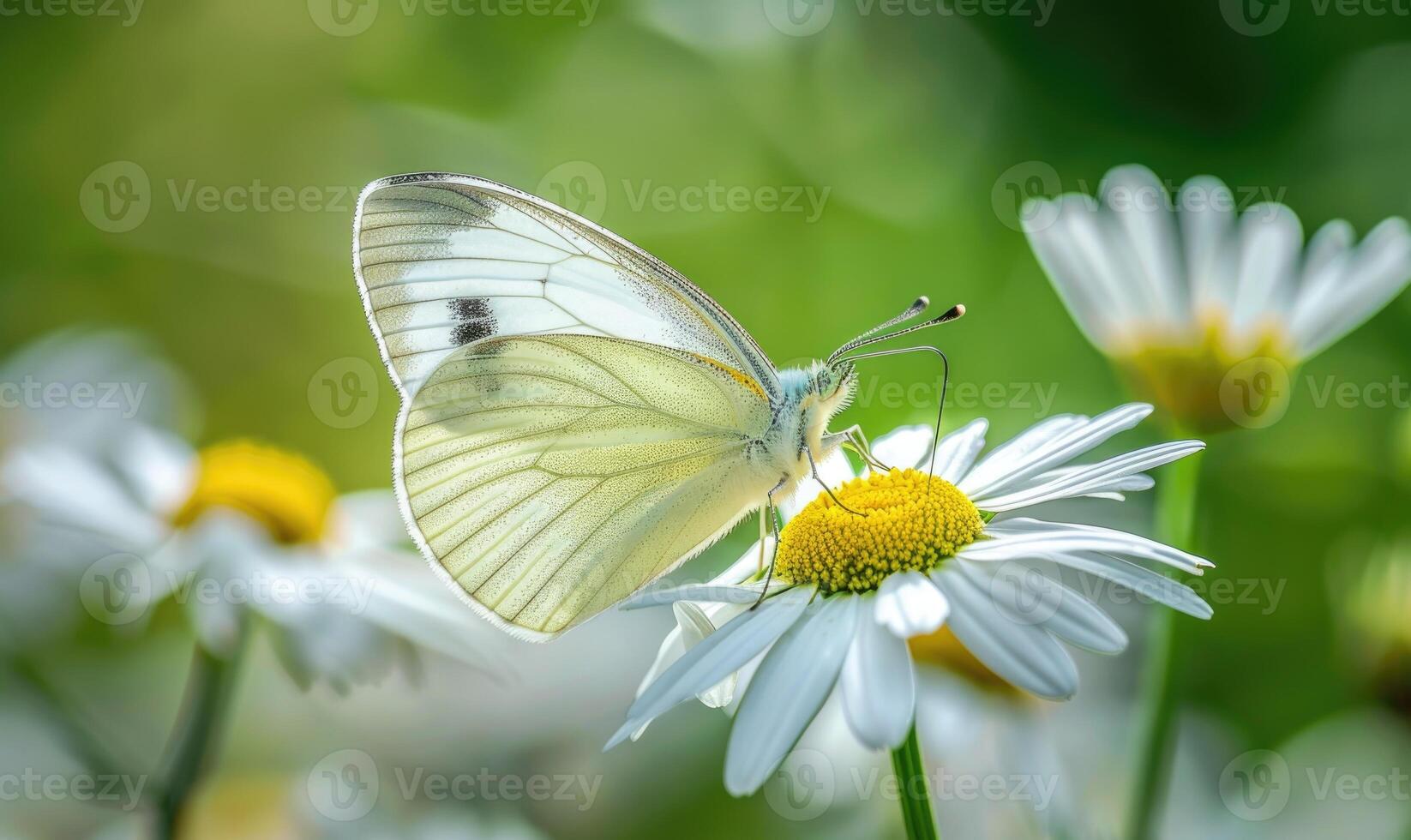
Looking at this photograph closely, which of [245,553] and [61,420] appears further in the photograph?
[61,420]

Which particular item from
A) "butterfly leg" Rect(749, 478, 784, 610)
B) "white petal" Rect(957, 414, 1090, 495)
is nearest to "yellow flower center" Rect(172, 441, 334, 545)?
"butterfly leg" Rect(749, 478, 784, 610)

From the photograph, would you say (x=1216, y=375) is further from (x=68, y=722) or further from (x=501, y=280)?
(x=68, y=722)

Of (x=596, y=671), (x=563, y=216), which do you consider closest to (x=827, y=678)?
(x=563, y=216)

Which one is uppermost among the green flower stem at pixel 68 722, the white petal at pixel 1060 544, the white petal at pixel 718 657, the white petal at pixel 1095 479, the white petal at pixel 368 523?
the white petal at pixel 1095 479

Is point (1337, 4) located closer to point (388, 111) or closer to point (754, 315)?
point (754, 315)

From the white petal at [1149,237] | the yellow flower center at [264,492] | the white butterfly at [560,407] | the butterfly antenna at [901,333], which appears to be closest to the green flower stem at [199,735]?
the white butterfly at [560,407]

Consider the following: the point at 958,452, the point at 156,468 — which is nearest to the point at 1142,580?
the point at 958,452

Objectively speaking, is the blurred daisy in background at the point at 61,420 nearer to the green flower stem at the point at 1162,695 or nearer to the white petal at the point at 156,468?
the white petal at the point at 156,468
